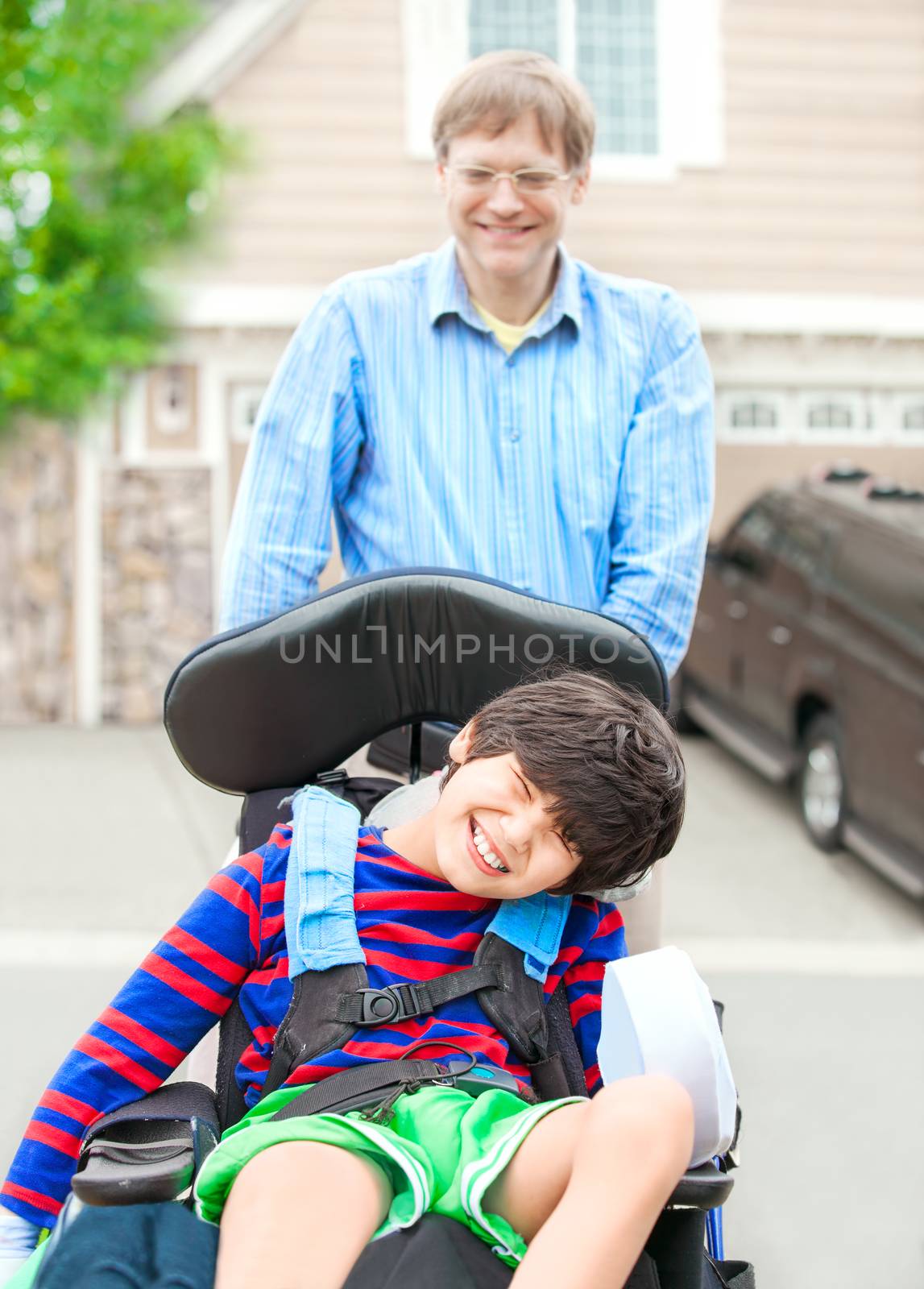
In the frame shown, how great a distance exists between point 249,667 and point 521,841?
18.8 inches

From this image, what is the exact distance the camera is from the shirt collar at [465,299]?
6.95 feet

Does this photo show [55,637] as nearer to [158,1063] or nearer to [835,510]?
[835,510]

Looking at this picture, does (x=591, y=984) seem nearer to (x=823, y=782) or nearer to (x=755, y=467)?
(x=823, y=782)

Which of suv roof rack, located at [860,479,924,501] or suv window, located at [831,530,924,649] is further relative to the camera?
suv roof rack, located at [860,479,924,501]

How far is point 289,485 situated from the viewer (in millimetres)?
2016

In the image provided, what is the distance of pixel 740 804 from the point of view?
663 cm

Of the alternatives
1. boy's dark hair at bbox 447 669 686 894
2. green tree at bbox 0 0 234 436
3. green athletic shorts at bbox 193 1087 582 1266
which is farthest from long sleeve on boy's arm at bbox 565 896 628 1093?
green tree at bbox 0 0 234 436

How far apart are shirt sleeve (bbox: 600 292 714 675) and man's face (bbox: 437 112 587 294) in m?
0.24

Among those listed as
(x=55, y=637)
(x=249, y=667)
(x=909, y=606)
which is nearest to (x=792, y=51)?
(x=909, y=606)

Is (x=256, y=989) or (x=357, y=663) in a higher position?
(x=357, y=663)

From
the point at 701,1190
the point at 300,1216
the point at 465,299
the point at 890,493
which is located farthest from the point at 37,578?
the point at 701,1190

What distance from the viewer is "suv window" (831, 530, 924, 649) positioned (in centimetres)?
512

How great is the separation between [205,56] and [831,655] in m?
5.24

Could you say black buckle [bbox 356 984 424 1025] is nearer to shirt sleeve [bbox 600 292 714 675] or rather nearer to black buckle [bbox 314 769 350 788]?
black buckle [bbox 314 769 350 788]
